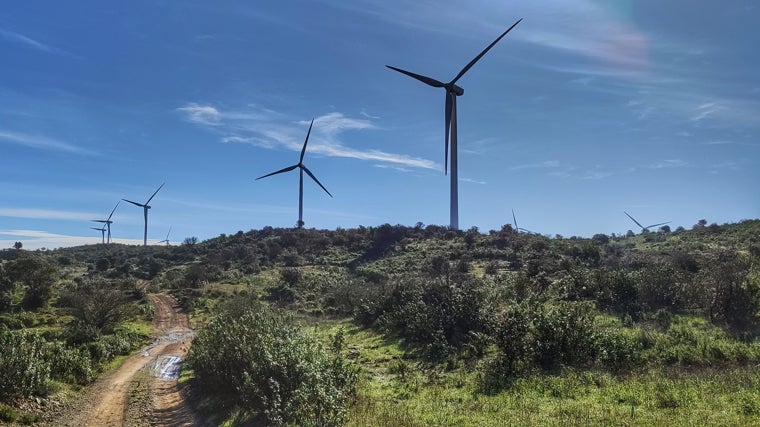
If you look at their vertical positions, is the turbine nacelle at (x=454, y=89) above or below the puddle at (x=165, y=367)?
above

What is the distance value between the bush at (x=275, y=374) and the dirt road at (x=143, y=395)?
177 centimetres

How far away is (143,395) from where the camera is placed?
21.7 m

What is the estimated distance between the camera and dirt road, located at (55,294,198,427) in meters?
17.9

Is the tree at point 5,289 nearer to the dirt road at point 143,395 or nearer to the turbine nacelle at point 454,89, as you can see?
the dirt road at point 143,395

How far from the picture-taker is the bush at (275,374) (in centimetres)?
1203

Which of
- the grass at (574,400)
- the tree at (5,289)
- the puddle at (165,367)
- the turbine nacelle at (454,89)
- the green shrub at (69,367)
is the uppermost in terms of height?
the turbine nacelle at (454,89)

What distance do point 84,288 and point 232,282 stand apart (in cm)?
1897

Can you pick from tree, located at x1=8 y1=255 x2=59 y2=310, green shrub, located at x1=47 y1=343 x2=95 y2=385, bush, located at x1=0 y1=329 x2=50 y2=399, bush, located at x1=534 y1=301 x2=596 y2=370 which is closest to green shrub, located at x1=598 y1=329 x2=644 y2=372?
bush, located at x1=534 y1=301 x2=596 y2=370

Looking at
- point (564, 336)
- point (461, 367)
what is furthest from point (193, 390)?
point (564, 336)

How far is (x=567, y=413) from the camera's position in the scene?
12.1 meters

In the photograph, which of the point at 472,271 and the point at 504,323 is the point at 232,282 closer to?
the point at 472,271

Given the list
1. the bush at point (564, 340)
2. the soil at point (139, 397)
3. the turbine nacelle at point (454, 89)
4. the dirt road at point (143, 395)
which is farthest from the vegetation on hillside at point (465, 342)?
the turbine nacelle at point (454, 89)

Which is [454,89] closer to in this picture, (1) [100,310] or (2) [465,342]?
(2) [465,342]

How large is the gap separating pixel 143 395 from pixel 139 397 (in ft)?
1.19
